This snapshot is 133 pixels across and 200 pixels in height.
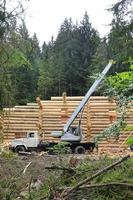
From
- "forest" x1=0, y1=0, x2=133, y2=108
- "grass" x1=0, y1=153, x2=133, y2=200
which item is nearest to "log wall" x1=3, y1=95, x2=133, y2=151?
"forest" x1=0, y1=0, x2=133, y2=108

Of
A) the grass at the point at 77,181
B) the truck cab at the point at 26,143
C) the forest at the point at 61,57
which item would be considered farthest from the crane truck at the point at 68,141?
the grass at the point at 77,181

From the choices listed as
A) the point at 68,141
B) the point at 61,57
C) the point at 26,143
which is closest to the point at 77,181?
the point at 68,141

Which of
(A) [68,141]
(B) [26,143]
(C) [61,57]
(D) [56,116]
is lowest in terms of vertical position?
(B) [26,143]

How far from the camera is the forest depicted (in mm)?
11961

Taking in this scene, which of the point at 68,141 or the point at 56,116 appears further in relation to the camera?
the point at 56,116

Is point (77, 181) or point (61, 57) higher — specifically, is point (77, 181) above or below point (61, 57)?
below

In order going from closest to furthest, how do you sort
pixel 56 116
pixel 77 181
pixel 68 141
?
pixel 77 181, pixel 68 141, pixel 56 116

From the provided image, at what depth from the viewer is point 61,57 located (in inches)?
1873

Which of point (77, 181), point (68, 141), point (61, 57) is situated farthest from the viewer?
point (61, 57)

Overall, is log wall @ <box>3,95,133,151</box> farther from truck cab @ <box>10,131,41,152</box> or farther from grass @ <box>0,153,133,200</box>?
grass @ <box>0,153,133,200</box>

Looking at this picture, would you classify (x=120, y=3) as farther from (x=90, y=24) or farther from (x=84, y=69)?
(x=90, y=24)

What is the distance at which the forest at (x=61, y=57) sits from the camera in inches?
471

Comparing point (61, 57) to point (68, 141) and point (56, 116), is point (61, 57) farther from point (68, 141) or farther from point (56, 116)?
point (68, 141)

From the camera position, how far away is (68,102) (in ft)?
81.9
